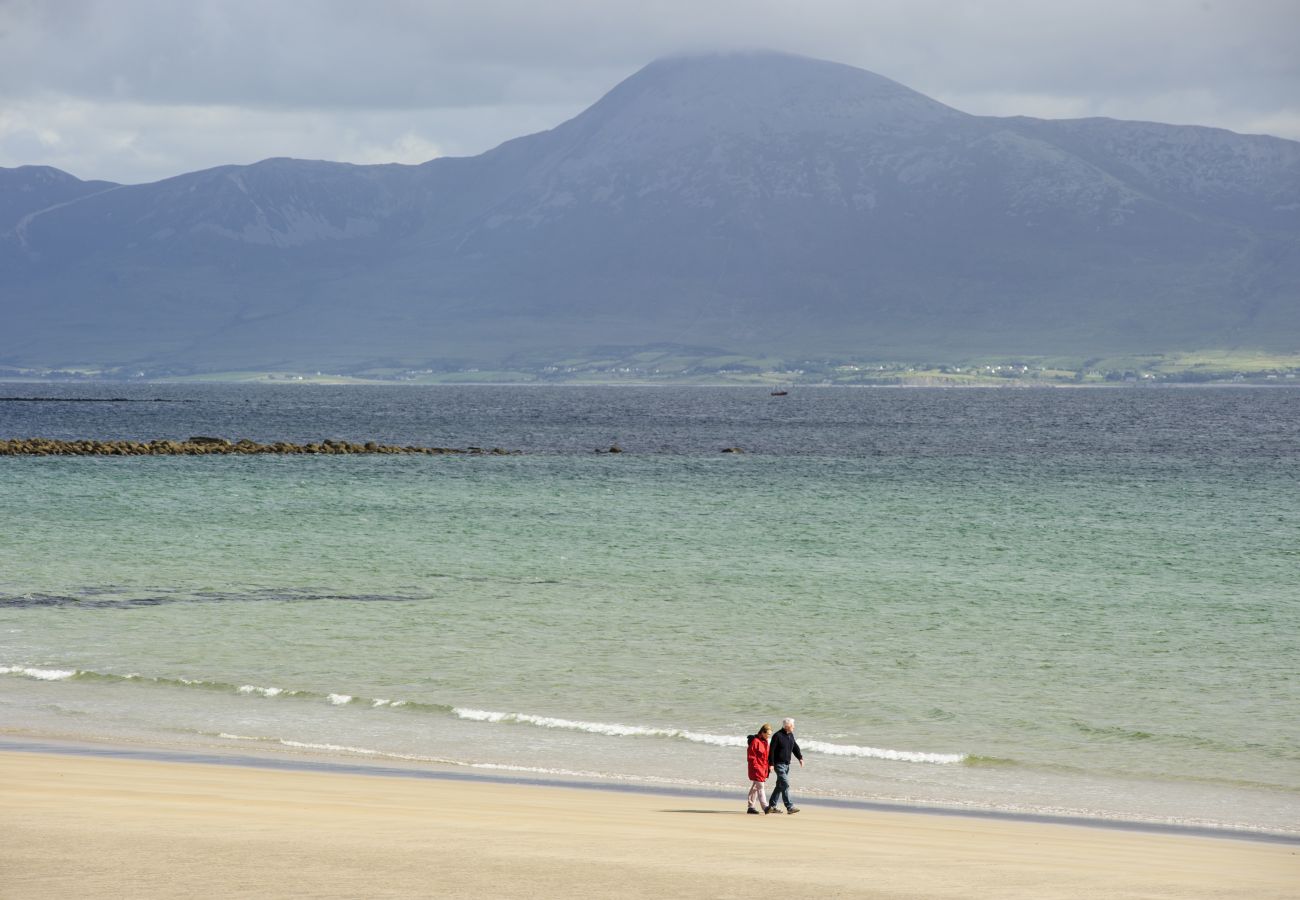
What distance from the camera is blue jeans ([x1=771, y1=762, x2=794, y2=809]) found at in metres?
23.9

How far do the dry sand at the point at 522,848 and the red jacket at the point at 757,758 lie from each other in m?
0.68

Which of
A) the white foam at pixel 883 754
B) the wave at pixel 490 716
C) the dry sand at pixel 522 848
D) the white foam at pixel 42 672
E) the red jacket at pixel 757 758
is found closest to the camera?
the dry sand at pixel 522 848

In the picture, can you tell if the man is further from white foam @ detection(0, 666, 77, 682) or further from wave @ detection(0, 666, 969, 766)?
white foam @ detection(0, 666, 77, 682)

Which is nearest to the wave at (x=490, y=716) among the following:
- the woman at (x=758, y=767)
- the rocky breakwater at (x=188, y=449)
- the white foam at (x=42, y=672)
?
the white foam at (x=42, y=672)

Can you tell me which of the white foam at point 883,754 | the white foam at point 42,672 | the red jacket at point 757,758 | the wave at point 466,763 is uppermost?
the red jacket at point 757,758

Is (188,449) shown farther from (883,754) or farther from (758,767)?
(758,767)

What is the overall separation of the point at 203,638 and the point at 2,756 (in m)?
14.6

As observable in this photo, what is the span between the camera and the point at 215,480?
318 ft

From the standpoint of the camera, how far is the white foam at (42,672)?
34.9 m

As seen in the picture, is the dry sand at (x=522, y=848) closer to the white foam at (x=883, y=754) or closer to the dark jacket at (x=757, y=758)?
the dark jacket at (x=757, y=758)

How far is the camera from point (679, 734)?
3027cm

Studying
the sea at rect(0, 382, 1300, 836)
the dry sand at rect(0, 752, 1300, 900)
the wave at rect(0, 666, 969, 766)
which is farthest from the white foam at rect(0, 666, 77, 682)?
the dry sand at rect(0, 752, 1300, 900)

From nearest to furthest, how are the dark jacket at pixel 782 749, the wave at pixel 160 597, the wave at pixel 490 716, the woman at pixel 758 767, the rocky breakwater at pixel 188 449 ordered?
the woman at pixel 758 767, the dark jacket at pixel 782 749, the wave at pixel 490 716, the wave at pixel 160 597, the rocky breakwater at pixel 188 449

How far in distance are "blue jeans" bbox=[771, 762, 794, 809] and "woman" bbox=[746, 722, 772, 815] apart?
0.19m
